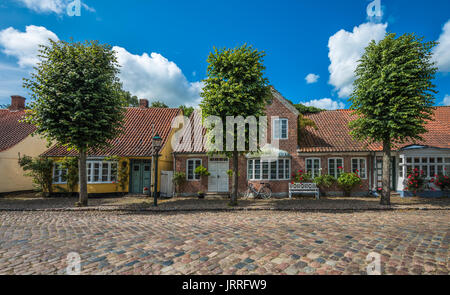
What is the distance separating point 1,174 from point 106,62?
13188mm

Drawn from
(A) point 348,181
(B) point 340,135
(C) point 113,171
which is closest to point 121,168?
(C) point 113,171

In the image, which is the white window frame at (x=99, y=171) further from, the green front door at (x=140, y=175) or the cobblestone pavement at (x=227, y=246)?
the cobblestone pavement at (x=227, y=246)

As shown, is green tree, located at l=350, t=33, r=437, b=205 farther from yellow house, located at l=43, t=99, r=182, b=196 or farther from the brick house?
yellow house, located at l=43, t=99, r=182, b=196

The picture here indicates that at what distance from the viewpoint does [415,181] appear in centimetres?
1466

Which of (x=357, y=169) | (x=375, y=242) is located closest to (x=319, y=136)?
(x=357, y=169)

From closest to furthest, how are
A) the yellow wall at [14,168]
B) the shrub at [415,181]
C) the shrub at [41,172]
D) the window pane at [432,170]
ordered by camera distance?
1. the shrub at [415,181]
2. the window pane at [432,170]
3. the shrub at [41,172]
4. the yellow wall at [14,168]

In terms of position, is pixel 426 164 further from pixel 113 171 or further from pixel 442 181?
pixel 113 171

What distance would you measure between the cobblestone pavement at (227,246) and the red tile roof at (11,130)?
13.2m

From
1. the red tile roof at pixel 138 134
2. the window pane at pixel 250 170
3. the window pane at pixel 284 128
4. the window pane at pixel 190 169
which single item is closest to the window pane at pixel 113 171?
the red tile roof at pixel 138 134

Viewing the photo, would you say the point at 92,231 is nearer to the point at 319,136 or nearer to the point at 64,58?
the point at 64,58

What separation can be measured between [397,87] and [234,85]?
7.92 metres

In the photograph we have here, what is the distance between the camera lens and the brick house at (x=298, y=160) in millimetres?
15344

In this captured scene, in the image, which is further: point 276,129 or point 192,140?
point 192,140
